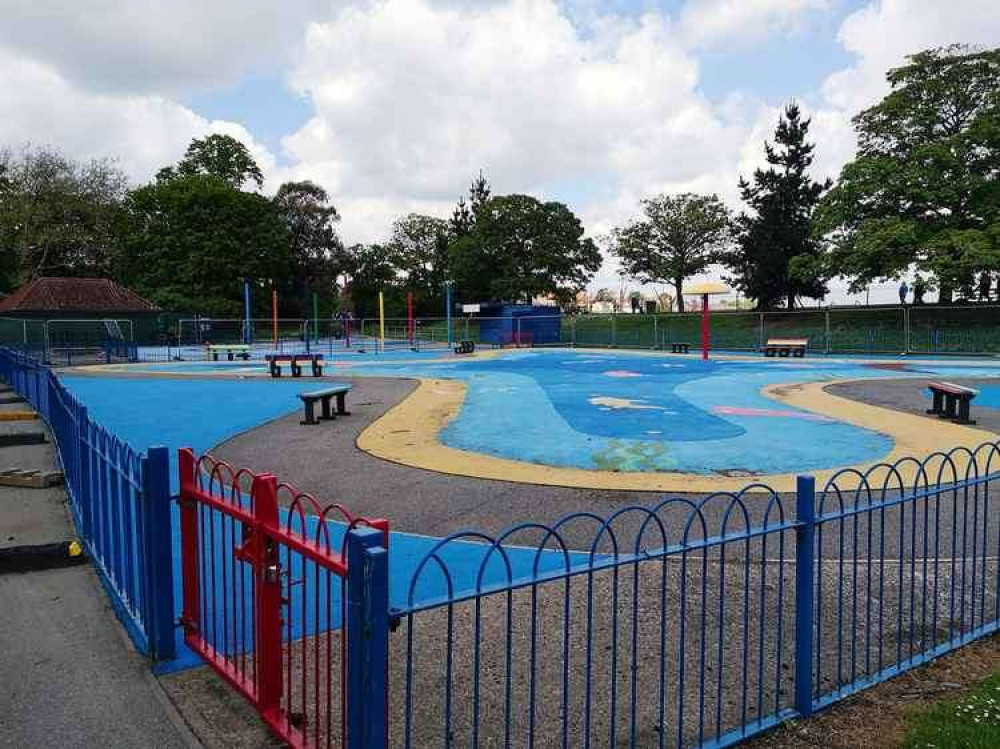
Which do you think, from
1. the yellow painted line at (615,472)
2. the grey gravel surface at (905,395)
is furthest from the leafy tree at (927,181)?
the yellow painted line at (615,472)

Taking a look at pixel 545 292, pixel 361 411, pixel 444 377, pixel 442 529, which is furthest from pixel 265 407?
pixel 545 292

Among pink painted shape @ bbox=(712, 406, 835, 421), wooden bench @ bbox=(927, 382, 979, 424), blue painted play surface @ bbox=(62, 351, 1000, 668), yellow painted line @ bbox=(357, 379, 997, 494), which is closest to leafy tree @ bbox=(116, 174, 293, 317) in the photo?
blue painted play surface @ bbox=(62, 351, 1000, 668)

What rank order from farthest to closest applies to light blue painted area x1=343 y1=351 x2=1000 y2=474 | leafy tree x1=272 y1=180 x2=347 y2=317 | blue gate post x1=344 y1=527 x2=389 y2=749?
leafy tree x1=272 y1=180 x2=347 y2=317 < light blue painted area x1=343 y1=351 x2=1000 y2=474 < blue gate post x1=344 y1=527 x2=389 y2=749

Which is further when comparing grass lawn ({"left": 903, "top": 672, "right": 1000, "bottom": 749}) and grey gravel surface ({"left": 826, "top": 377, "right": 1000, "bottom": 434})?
grey gravel surface ({"left": 826, "top": 377, "right": 1000, "bottom": 434})

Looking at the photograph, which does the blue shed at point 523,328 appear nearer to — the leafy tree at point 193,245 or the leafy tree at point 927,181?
the leafy tree at point 927,181

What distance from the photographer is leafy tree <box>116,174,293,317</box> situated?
2547 inches

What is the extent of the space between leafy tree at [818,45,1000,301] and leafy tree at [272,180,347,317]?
5059 centimetres

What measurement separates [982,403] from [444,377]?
47.2 ft

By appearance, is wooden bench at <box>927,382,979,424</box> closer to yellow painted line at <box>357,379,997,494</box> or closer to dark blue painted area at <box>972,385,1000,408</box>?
yellow painted line at <box>357,379,997,494</box>

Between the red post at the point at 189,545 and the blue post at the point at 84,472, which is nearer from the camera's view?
the red post at the point at 189,545

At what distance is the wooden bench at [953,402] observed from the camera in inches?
514

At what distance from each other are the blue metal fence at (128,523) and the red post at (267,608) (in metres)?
0.87

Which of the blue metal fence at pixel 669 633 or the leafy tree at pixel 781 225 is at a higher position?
the leafy tree at pixel 781 225

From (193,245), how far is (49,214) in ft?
36.1
